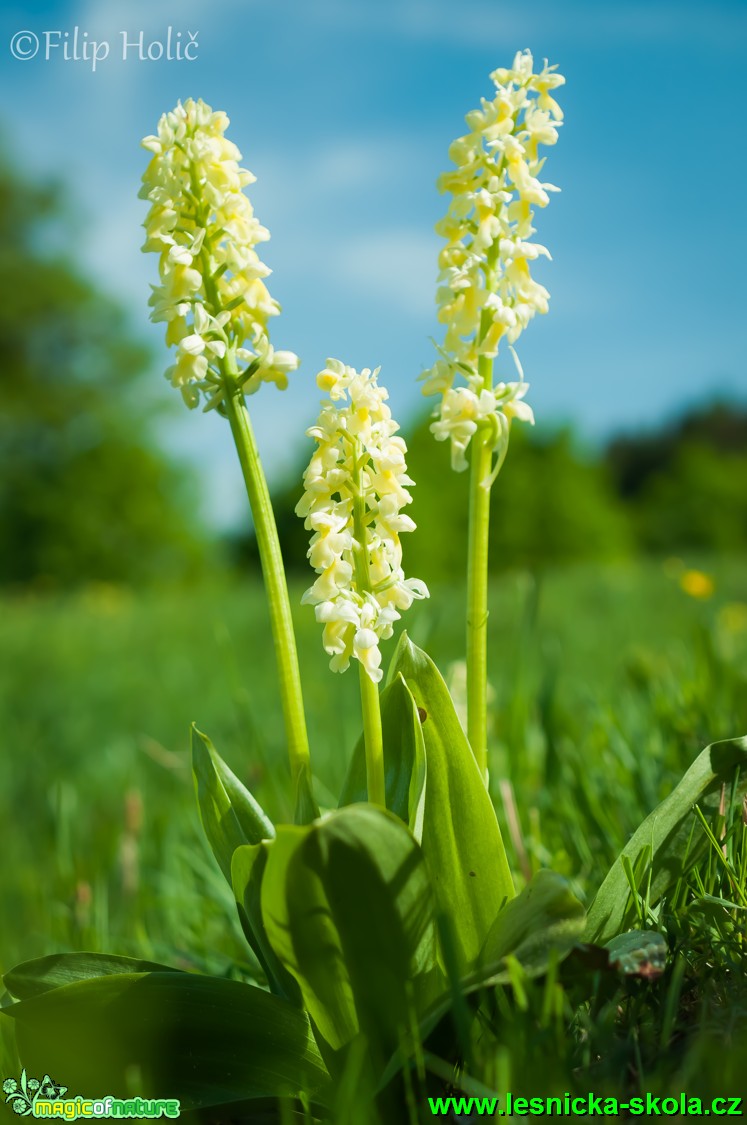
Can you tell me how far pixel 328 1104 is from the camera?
118 cm

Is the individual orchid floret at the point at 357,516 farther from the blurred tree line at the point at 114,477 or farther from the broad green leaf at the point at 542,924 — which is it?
the blurred tree line at the point at 114,477

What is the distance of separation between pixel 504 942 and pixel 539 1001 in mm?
67

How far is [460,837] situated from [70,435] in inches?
960

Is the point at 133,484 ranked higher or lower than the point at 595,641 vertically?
higher

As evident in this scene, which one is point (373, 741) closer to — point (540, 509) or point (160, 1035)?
point (160, 1035)

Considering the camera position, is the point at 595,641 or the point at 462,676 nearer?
the point at 462,676

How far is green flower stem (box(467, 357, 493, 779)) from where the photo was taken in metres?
1.28

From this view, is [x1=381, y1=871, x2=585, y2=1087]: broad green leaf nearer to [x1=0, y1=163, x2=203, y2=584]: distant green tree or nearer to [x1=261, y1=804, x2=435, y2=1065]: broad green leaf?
[x1=261, y1=804, x2=435, y2=1065]: broad green leaf

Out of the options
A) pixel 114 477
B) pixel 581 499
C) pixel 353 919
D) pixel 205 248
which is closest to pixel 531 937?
pixel 353 919

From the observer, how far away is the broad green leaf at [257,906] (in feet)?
3.69

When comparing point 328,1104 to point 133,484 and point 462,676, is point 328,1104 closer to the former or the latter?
point 462,676

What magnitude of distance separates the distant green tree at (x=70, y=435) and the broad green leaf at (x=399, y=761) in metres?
20.9

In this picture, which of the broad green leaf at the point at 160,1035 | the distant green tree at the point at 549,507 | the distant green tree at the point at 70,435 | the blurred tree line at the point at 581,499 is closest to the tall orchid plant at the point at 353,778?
the broad green leaf at the point at 160,1035

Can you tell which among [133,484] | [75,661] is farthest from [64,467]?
[75,661]
